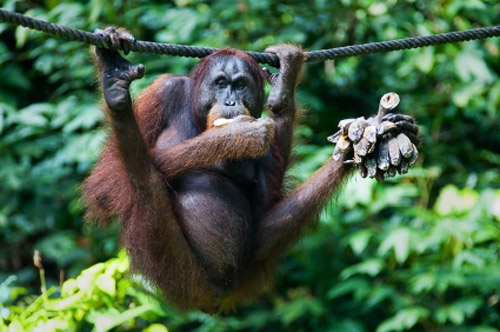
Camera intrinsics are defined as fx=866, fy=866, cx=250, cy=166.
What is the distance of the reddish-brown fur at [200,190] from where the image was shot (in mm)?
3338

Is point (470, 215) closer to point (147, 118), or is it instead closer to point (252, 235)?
point (252, 235)

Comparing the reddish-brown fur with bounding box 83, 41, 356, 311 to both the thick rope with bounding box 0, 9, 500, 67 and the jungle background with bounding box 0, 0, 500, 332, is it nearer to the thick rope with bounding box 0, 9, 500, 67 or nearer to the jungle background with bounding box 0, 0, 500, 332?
the thick rope with bounding box 0, 9, 500, 67

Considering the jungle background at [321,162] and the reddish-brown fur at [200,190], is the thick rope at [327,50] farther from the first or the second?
the jungle background at [321,162]

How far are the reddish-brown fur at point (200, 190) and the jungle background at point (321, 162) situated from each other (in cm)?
131

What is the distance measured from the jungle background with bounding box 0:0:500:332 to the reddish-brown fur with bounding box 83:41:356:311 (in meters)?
1.31

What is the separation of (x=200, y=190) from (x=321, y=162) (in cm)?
185

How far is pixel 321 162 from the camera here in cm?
533

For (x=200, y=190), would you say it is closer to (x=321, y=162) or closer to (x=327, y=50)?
(x=327, y=50)

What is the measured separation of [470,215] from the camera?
5543 millimetres

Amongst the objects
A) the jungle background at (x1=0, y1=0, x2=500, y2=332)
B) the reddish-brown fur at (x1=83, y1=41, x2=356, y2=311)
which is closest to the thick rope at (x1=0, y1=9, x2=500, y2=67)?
the reddish-brown fur at (x1=83, y1=41, x2=356, y2=311)

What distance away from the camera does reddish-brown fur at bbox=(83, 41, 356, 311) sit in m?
3.34

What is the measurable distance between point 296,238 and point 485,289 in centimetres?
241

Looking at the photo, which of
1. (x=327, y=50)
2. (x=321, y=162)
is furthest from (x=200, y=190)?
(x=321, y=162)

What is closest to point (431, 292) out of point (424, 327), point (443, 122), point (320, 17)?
point (424, 327)
